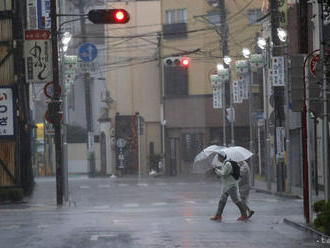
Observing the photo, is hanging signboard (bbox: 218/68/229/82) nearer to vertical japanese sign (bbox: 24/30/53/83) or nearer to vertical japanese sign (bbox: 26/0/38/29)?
vertical japanese sign (bbox: 26/0/38/29)

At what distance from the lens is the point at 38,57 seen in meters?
32.1

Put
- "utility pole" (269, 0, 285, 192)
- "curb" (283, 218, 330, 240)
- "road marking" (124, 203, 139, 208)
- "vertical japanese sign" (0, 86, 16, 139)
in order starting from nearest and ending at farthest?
"curb" (283, 218, 330, 240)
"road marking" (124, 203, 139, 208)
"vertical japanese sign" (0, 86, 16, 139)
"utility pole" (269, 0, 285, 192)

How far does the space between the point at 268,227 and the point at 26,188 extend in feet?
64.3

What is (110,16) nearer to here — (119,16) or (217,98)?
(119,16)

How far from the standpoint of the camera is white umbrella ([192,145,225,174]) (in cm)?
2636

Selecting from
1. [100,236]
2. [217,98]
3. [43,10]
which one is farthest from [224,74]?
[100,236]

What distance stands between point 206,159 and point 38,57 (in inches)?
331

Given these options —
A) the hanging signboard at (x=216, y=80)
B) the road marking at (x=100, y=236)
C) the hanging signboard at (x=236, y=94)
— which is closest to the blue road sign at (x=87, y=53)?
the hanging signboard at (x=236, y=94)

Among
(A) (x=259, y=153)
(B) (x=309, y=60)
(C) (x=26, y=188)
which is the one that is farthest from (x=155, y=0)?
(B) (x=309, y=60)

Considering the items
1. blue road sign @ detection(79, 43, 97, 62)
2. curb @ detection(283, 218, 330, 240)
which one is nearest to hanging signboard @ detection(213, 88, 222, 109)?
blue road sign @ detection(79, 43, 97, 62)

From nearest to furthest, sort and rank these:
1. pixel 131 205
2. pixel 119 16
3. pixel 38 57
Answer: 1. pixel 119 16
2. pixel 131 205
3. pixel 38 57

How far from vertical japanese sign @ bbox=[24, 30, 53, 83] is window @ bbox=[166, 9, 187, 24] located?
35.5 meters

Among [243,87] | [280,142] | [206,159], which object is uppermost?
[243,87]

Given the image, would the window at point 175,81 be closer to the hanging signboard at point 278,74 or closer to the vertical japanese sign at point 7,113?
the hanging signboard at point 278,74
